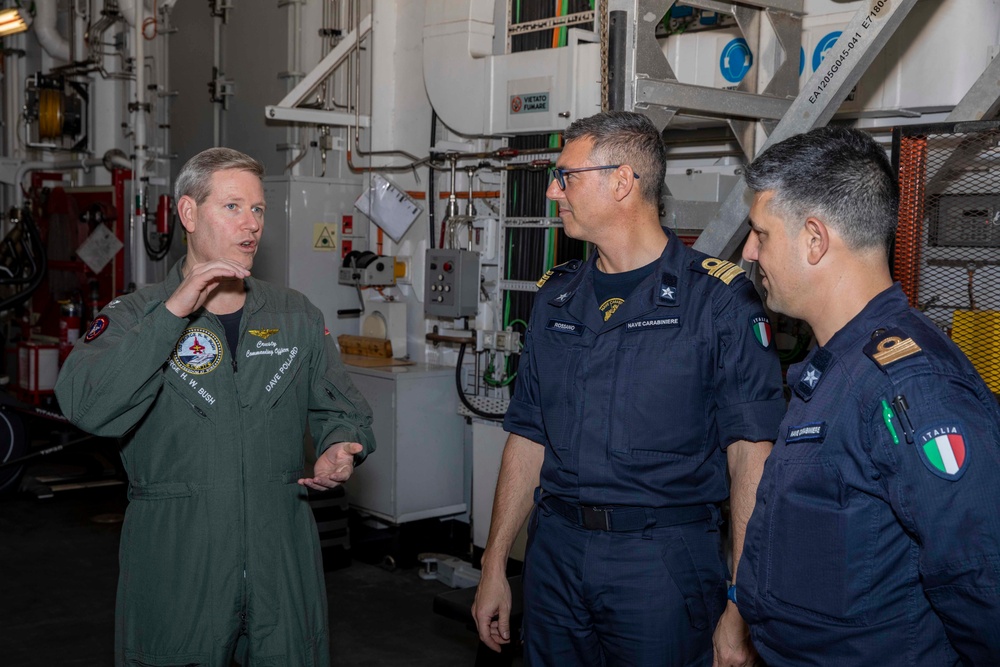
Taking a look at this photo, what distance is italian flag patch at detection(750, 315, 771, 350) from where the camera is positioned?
2195mm

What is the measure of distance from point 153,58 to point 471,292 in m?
3.64

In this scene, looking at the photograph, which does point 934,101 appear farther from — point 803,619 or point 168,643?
point 168,643

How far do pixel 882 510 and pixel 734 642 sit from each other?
63 cm

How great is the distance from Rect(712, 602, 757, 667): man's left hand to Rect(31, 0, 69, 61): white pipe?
7913 mm

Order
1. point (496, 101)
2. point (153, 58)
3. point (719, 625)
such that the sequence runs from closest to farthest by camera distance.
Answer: point (719, 625) < point (496, 101) < point (153, 58)

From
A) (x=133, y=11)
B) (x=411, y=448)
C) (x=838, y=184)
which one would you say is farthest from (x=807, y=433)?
(x=133, y=11)

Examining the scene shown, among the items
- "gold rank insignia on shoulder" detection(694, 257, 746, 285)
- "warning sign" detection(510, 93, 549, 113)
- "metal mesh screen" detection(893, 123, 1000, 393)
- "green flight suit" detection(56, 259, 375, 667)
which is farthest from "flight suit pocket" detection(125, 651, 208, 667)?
"warning sign" detection(510, 93, 549, 113)

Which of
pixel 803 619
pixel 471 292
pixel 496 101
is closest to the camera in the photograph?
pixel 803 619

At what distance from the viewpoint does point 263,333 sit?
7.96 ft

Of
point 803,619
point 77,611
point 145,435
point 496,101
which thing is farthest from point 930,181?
point 77,611

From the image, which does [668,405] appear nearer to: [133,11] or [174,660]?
[174,660]

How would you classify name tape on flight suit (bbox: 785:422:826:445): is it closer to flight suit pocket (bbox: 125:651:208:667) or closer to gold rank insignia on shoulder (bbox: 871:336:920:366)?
gold rank insignia on shoulder (bbox: 871:336:920:366)

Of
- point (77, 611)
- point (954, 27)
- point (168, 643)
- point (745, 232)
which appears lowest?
point (77, 611)

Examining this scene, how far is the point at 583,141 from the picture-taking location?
2.37m
